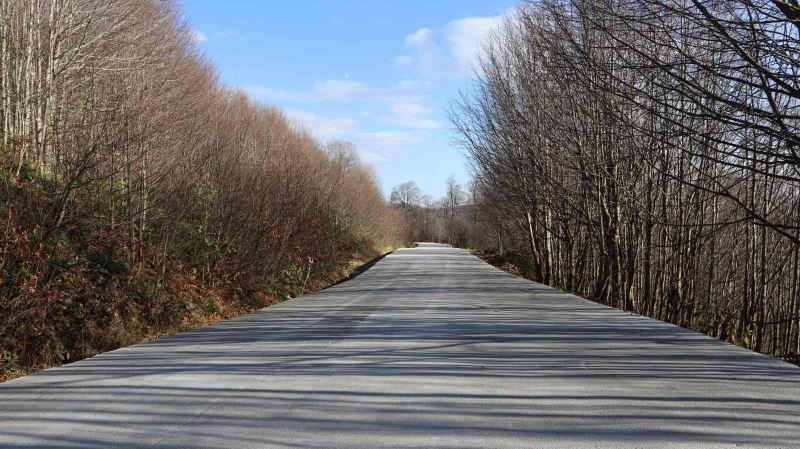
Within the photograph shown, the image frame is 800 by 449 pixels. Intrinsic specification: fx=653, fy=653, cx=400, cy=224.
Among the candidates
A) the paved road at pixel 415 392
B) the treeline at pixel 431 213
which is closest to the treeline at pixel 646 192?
the paved road at pixel 415 392

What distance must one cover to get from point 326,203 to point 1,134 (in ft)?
78.9

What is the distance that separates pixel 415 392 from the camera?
571cm

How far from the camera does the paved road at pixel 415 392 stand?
4.44 m

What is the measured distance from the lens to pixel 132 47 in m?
16.1

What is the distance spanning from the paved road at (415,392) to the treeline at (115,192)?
329 centimetres

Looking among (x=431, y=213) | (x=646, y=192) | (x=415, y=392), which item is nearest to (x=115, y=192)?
(x=415, y=392)

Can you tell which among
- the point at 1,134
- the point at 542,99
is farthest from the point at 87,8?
the point at 542,99

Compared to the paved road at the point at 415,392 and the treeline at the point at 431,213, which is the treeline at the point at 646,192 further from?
the treeline at the point at 431,213

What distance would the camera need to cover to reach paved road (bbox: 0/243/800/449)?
14.6ft

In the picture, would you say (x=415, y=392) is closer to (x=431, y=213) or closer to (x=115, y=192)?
(x=115, y=192)

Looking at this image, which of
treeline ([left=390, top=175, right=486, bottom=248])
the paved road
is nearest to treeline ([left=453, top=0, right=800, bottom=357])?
the paved road

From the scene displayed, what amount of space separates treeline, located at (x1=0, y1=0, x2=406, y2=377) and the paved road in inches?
129

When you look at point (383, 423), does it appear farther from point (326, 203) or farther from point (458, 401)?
point (326, 203)

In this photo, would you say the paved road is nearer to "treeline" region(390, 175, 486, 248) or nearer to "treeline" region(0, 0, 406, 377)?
"treeline" region(0, 0, 406, 377)
